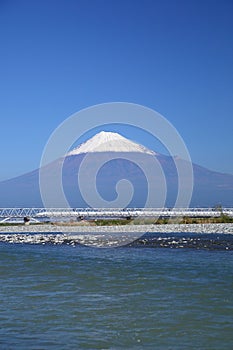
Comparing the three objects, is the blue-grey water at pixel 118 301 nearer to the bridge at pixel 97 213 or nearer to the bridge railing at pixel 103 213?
the bridge at pixel 97 213

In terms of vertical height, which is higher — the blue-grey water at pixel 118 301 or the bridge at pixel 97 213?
the bridge at pixel 97 213

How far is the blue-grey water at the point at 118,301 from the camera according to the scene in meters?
7.91

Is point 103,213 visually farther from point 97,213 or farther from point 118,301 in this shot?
point 118,301

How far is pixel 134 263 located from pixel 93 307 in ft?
21.3

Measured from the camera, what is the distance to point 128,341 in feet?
25.6

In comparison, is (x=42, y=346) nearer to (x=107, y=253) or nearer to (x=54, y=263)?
(x=54, y=263)

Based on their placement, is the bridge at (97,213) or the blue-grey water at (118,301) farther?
the bridge at (97,213)

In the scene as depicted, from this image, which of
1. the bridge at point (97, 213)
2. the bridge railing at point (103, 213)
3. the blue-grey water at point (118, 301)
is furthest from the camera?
the bridge railing at point (103, 213)

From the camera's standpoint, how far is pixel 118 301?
10648mm

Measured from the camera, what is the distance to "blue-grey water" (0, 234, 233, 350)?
791cm

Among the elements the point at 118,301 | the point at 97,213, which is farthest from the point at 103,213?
the point at 118,301

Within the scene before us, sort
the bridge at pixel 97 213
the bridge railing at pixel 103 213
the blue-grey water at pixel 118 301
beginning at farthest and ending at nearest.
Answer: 1. the bridge railing at pixel 103 213
2. the bridge at pixel 97 213
3. the blue-grey water at pixel 118 301

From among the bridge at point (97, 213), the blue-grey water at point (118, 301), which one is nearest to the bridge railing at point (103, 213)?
the bridge at point (97, 213)

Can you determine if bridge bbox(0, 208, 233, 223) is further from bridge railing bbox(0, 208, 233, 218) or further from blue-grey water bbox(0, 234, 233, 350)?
blue-grey water bbox(0, 234, 233, 350)
